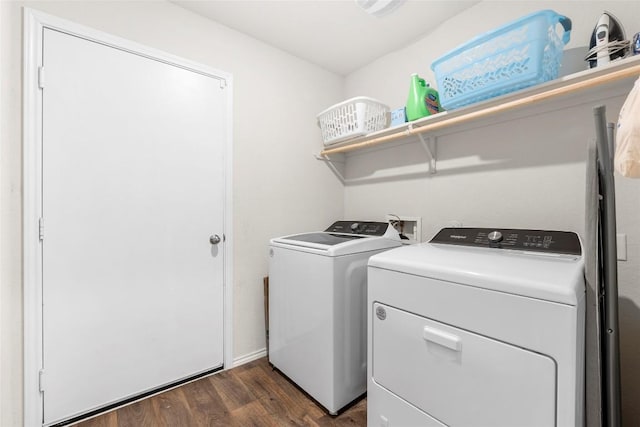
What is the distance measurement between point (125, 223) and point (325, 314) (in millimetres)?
1244

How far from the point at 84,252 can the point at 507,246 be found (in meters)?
2.14

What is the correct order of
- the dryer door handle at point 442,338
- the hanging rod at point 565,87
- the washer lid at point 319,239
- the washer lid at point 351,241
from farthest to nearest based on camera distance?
the washer lid at point 319,239 → the washer lid at point 351,241 → the hanging rod at point 565,87 → the dryer door handle at point 442,338

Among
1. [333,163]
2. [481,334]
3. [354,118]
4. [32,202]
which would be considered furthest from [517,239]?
[32,202]

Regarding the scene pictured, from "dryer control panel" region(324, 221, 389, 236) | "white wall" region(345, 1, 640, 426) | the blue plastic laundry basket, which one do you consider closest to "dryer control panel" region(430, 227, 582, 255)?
"white wall" region(345, 1, 640, 426)

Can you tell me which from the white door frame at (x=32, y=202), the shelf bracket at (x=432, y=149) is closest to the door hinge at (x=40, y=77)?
the white door frame at (x=32, y=202)

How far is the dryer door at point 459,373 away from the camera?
841 millimetres

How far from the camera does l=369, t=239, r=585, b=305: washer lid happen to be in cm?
82

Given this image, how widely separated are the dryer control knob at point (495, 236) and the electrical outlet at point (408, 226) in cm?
64

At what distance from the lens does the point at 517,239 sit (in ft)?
4.42

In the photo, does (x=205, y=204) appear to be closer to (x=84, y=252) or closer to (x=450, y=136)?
(x=84, y=252)

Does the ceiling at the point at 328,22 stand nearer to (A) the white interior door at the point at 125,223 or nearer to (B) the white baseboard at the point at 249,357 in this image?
(A) the white interior door at the point at 125,223

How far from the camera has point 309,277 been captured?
1.65m

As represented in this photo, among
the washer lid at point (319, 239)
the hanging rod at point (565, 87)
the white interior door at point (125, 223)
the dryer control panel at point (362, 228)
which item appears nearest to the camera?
the hanging rod at point (565, 87)

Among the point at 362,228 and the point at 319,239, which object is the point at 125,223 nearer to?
the point at 319,239
